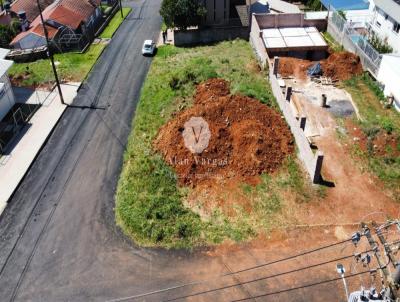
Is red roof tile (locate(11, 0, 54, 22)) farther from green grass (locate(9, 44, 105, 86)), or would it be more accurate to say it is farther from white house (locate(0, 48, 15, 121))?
white house (locate(0, 48, 15, 121))

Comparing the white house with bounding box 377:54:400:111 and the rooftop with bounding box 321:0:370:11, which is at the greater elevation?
the rooftop with bounding box 321:0:370:11

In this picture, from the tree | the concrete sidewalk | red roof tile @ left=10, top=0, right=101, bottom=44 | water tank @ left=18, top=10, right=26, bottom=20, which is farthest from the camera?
water tank @ left=18, top=10, right=26, bottom=20

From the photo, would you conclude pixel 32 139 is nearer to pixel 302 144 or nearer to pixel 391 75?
pixel 302 144

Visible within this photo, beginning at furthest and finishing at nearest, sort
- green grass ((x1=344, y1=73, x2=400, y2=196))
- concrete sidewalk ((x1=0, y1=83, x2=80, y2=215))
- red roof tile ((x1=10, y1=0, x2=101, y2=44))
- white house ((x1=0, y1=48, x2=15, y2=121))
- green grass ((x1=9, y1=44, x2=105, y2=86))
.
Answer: red roof tile ((x1=10, y1=0, x2=101, y2=44)) < green grass ((x1=9, y1=44, x2=105, y2=86)) < white house ((x1=0, y1=48, x2=15, y2=121)) < concrete sidewalk ((x1=0, y1=83, x2=80, y2=215)) < green grass ((x1=344, y1=73, x2=400, y2=196))

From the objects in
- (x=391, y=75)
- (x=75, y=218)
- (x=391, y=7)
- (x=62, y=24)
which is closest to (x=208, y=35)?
(x=62, y=24)

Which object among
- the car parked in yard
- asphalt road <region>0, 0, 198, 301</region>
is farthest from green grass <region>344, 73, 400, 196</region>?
the car parked in yard

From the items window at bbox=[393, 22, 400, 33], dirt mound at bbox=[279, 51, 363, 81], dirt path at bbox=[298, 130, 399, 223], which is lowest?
dirt path at bbox=[298, 130, 399, 223]
